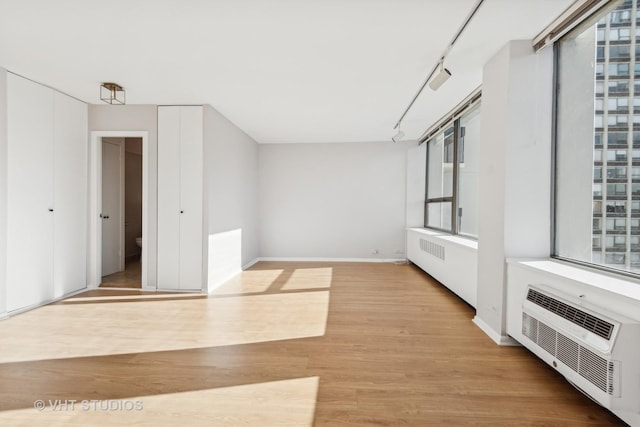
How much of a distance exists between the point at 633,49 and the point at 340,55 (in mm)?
2078

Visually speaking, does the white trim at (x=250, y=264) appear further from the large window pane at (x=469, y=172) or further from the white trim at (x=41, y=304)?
the large window pane at (x=469, y=172)

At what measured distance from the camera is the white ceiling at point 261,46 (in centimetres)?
225

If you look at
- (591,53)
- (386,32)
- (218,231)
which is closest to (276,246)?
(218,231)

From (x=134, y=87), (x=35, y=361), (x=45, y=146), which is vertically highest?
(x=134, y=87)

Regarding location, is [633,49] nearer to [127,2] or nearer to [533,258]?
[533,258]

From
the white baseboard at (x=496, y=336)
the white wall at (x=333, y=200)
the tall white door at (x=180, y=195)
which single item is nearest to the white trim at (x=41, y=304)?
the tall white door at (x=180, y=195)

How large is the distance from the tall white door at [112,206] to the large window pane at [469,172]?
232 inches

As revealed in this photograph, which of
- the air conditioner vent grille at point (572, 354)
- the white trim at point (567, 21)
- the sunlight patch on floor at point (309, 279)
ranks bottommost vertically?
the sunlight patch on floor at point (309, 279)

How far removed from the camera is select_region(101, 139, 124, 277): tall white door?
527 centimetres

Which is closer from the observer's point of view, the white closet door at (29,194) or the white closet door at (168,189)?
the white closet door at (29,194)

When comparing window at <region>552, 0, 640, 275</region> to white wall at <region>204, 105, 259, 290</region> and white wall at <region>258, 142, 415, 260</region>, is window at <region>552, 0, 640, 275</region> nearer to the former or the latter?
white wall at <region>204, 105, 259, 290</region>

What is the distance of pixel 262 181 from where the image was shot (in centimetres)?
702

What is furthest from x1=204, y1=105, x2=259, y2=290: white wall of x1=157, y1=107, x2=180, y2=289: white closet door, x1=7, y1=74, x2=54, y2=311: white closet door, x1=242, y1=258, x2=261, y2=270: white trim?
x1=7, y1=74, x2=54, y2=311: white closet door

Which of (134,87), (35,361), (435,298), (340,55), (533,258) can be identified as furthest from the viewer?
(435,298)
